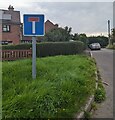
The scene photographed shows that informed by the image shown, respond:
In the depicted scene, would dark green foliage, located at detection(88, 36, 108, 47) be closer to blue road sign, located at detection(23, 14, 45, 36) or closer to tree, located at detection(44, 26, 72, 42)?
tree, located at detection(44, 26, 72, 42)

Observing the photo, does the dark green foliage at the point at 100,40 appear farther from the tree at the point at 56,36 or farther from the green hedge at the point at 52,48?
the green hedge at the point at 52,48

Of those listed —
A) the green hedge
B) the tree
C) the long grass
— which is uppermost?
the tree

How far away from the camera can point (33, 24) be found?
8125 mm

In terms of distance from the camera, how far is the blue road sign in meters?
8.12

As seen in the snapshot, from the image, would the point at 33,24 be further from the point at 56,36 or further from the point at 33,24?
the point at 56,36

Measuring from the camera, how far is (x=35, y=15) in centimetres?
814

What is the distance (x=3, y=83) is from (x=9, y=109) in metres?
2.03

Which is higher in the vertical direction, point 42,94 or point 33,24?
point 33,24

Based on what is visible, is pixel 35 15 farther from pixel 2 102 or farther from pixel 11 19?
pixel 11 19

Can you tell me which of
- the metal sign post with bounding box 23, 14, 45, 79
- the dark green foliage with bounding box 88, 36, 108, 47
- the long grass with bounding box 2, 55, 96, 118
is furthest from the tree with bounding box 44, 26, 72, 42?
the dark green foliage with bounding box 88, 36, 108, 47

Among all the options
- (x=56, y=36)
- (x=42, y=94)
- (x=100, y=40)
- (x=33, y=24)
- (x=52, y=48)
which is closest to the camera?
(x=42, y=94)

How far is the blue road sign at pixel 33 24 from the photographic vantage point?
26.6 ft

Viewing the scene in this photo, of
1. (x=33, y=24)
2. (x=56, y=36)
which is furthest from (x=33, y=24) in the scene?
(x=56, y=36)

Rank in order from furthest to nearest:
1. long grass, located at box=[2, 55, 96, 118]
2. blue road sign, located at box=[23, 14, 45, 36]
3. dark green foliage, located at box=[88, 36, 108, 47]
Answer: dark green foliage, located at box=[88, 36, 108, 47] → blue road sign, located at box=[23, 14, 45, 36] → long grass, located at box=[2, 55, 96, 118]
